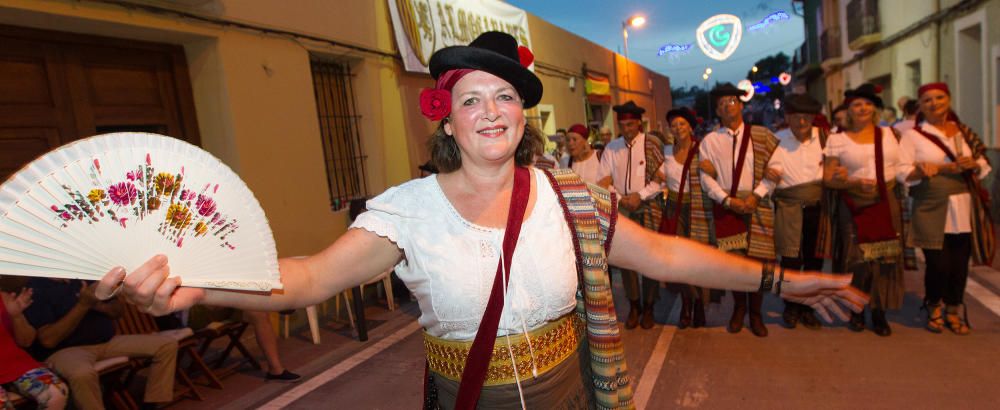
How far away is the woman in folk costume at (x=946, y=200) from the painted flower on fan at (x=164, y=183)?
514 cm

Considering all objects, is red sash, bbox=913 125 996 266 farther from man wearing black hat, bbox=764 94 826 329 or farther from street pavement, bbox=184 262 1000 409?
man wearing black hat, bbox=764 94 826 329

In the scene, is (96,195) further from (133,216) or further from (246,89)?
(246,89)

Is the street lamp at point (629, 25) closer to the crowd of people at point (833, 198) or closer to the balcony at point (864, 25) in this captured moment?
the balcony at point (864, 25)

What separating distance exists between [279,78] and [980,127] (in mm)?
11816

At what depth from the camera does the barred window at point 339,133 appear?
7.20m

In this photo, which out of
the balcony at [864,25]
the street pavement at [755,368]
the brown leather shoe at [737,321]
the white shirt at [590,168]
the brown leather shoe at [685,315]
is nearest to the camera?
the street pavement at [755,368]

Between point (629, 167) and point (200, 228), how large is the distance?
465cm

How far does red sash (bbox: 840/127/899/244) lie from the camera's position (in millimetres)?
4480

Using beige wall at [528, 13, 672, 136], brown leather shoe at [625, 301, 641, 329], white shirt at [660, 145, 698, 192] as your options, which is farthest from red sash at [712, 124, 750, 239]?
beige wall at [528, 13, 672, 136]

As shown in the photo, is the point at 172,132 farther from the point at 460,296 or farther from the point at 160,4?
the point at 460,296

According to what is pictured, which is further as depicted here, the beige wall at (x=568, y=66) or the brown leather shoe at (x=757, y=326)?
the beige wall at (x=568, y=66)

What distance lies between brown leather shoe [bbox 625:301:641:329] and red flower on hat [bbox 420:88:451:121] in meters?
4.00

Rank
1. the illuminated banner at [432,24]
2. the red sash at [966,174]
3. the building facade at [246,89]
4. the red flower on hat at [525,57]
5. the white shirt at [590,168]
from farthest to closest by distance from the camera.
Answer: the illuminated banner at [432,24]
the white shirt at [590,168]
the building facade at [246,89]
the red sash at [966,174]
the red flower on hat at [525,57]

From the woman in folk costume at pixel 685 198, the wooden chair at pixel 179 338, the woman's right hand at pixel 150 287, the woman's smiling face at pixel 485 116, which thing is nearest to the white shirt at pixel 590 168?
the woman in folk costume at pixel 685 198
